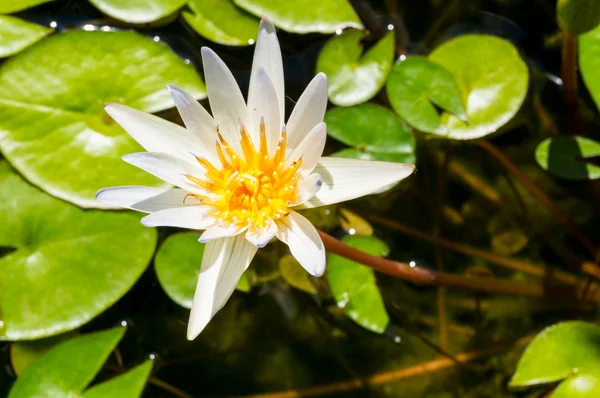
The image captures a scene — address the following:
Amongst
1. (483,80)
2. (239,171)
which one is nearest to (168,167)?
(239,171)

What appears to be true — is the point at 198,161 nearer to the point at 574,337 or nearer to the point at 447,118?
the point at 447,118

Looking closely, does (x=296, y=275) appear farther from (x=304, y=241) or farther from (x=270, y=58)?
(x=270, y=58)

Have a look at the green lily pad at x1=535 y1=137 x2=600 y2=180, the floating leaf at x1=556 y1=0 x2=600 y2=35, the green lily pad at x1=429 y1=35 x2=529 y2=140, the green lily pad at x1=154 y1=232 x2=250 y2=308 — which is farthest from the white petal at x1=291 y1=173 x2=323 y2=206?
the green lily pad at x1=535 y1=137 x2=600 y2=180

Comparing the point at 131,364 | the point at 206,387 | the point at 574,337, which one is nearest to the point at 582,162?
the point at 574,337

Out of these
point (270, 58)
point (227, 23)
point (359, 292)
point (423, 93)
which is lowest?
point (359, 292)

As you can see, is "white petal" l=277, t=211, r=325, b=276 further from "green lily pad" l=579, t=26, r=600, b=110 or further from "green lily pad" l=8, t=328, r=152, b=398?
"green lily pad" l=579, t=26, r=600, b=110

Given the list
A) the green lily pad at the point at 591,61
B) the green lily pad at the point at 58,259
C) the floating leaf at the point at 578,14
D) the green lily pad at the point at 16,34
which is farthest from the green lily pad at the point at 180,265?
the green lily pad at the point at 591,61
